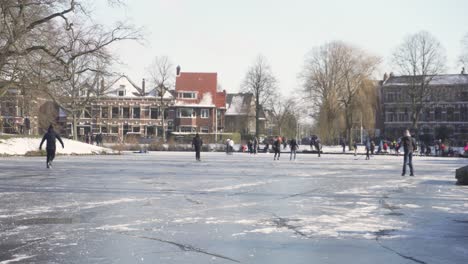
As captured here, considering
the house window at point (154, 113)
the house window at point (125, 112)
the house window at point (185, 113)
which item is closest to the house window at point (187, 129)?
the house window at point (185, 113)

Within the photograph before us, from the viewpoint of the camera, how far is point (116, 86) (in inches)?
3140

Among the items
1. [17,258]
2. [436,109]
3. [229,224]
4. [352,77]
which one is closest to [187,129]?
[352,77]

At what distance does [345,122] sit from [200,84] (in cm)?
3052

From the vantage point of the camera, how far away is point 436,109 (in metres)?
84.9

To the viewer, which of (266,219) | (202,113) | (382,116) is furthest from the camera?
(382,116)

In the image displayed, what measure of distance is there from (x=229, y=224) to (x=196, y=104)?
240 ft

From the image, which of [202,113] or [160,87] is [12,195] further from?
[202,113]

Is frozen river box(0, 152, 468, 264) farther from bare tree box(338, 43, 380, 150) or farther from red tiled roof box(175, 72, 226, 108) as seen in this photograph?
red tiled roof box(175, 72, 226, 108)

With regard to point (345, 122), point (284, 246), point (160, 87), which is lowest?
point (284, 246)

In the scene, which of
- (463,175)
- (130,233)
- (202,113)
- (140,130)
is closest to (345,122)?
(202,113)

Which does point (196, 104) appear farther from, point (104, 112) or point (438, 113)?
point (438, 113)

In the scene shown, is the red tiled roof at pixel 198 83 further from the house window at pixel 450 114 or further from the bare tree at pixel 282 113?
the house window at pixel 450 114

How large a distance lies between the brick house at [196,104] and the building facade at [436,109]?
2983 cm

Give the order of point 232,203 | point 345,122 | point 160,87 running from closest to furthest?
point 232,203 → point 345,122 → point 160,87
